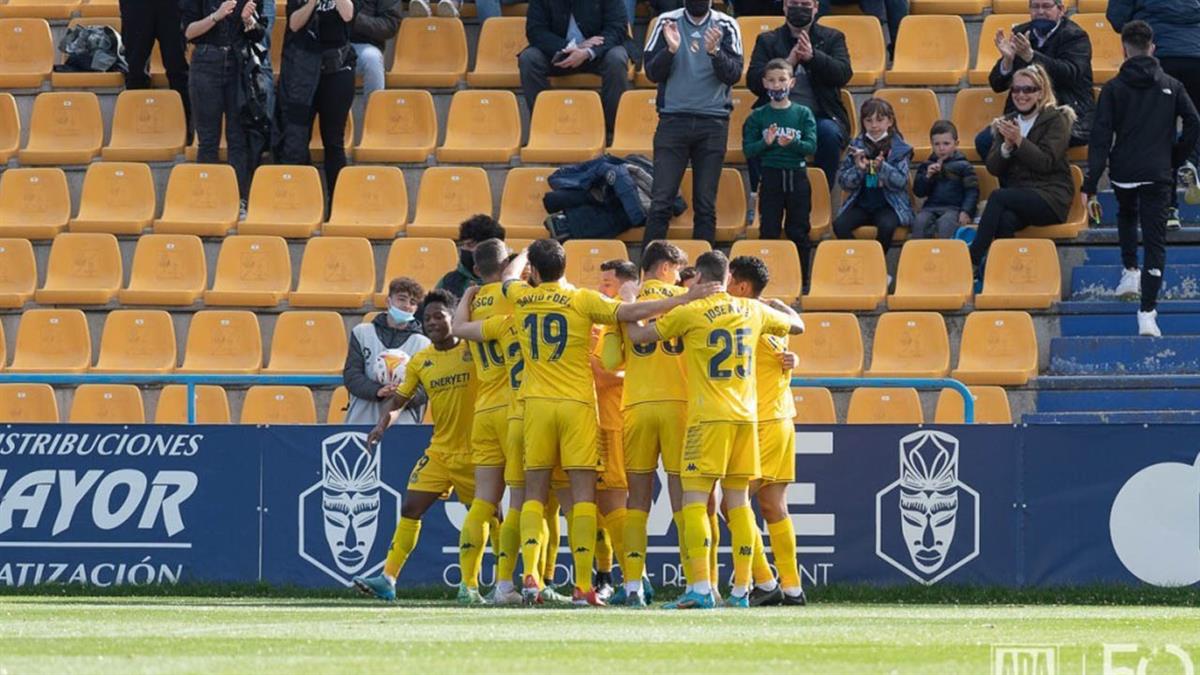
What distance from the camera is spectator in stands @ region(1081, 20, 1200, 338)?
16.2m

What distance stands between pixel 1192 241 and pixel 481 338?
7.10m

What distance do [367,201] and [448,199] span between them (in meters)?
0.71

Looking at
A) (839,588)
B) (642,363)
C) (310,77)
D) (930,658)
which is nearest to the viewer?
(930,658)

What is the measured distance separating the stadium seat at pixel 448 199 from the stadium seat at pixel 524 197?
17 cm

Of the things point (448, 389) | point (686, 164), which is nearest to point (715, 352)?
point (448, 389)

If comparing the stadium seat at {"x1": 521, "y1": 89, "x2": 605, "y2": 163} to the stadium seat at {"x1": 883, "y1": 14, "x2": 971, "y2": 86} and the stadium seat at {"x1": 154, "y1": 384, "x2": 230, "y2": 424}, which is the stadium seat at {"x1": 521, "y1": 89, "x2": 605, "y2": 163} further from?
the stadium seat at {"x1": 154, "y1": 384, "x2": 230, "y2": 424}

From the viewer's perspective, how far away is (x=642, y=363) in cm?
1266

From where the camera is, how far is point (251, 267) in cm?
1788

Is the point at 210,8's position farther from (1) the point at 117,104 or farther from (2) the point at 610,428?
(2) the point at 610,428

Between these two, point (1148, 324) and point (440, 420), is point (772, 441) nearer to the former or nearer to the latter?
point (440, 420)

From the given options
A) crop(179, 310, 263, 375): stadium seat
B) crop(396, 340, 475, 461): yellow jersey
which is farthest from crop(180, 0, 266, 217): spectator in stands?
crop(396, 340, 475, 461): yellow jersey

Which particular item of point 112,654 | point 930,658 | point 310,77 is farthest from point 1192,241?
point 112,654

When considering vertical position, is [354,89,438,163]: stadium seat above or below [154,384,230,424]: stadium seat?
above

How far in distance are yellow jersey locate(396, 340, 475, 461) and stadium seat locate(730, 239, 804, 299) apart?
408 cm
